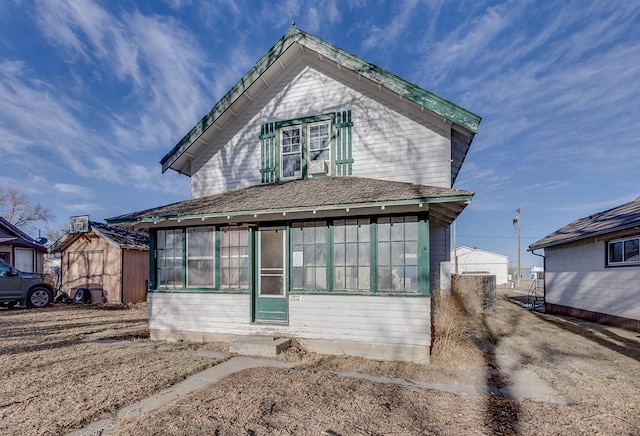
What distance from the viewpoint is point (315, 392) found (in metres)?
4.80

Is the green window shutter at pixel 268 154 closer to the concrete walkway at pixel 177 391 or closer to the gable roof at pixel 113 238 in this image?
the concrete walkway at pixel 177 391

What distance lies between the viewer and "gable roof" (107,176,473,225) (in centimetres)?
615

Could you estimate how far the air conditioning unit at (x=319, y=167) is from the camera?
8664 millimetres

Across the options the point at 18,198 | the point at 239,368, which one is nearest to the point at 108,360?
the point at 239,368

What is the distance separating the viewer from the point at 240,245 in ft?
26.5

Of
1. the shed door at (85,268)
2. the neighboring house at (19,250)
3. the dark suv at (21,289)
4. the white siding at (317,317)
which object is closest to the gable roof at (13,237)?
the neighboring house at (19,250)

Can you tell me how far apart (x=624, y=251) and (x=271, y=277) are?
1046 cm

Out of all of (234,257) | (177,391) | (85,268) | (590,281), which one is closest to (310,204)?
(234,257)

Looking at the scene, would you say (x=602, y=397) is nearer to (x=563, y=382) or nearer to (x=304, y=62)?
(x=563, y=382)

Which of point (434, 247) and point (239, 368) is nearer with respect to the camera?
point (239, 368)

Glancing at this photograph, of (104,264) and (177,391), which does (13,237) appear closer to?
(104,264)

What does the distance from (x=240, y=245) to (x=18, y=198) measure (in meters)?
44.0

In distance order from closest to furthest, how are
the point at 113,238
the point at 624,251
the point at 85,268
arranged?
the point at 624,251
the point at 113,238
the point at 85,268

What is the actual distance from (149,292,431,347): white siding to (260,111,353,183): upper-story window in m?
3.31
